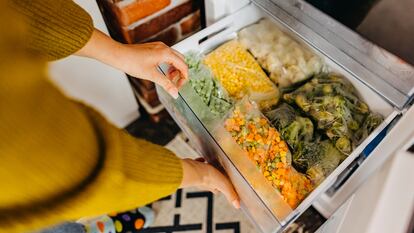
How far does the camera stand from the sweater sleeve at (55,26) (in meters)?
0.57

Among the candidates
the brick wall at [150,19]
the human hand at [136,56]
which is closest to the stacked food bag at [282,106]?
the human hand at [136,56]

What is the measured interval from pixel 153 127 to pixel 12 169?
107 centimetres

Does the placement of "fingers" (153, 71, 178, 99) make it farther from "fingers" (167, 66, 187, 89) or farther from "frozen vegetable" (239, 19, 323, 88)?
"frozen vegetable" (239, 19, 323, 88)

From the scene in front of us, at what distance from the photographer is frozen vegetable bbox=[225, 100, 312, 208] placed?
2.35 ft

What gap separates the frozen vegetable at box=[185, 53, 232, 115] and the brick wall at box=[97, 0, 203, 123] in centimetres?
21

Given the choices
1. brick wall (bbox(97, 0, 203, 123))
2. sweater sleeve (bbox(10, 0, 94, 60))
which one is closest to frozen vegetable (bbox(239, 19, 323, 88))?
brick wall (bbox(97, 0, 203, 123))

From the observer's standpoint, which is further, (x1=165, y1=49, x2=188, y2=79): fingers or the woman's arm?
(x1=165, y1=49, x2=188, y2=79): fingers

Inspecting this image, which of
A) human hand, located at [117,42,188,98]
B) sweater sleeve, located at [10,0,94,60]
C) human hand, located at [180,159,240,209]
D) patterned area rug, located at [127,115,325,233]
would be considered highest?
sweater sleeve, located at [10,0,94,60]

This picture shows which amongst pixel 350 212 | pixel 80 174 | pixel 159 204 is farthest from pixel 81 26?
pixel 159 204

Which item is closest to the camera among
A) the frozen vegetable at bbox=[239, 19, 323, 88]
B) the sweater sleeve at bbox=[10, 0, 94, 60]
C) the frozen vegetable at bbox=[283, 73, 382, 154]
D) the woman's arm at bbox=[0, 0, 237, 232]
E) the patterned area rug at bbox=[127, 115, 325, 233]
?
the woman's arm at bbox=[0, 0, 237, 232]

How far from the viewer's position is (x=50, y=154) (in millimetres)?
352

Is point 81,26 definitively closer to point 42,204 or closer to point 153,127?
point 42,204

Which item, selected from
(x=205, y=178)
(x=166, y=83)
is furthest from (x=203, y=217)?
(x=166, y=83)

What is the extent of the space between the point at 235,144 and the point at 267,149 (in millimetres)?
79
